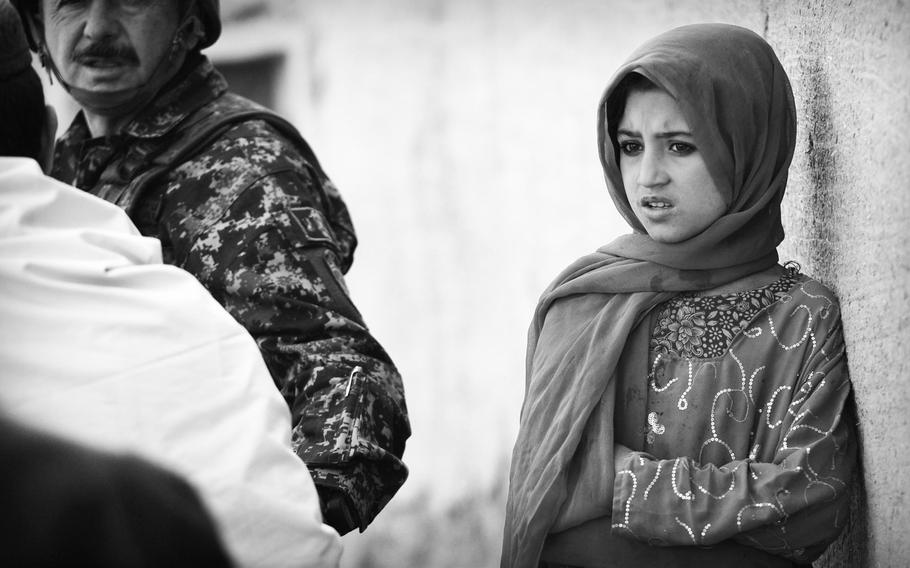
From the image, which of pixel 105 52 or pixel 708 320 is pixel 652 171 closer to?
pixel 708 320

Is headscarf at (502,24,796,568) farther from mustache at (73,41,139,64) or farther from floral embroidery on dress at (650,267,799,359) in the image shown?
mustache at (73,41,139,64)

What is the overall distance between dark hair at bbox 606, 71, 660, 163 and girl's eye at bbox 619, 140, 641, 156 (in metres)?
0.08

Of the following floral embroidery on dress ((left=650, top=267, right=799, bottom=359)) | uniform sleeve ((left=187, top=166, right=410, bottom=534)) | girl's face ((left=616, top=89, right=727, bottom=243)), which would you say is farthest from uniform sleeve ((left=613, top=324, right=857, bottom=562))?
uniform sleeve ((left=187, top=166, right=410, bottom=534))

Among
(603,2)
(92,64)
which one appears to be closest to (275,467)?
(92,64)

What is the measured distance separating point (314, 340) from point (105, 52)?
38.2 inches

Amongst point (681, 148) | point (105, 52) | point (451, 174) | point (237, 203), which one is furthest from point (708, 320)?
point (451, 174)

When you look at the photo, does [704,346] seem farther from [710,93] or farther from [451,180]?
[451,180]

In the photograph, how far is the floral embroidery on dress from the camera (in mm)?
2121

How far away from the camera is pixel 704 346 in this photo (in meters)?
2.13

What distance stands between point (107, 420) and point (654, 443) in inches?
45.3

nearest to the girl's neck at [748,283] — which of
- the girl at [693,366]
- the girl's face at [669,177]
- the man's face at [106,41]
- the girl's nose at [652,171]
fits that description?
the girl at [693,366]

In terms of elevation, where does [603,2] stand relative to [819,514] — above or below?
above

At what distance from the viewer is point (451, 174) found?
186 inches

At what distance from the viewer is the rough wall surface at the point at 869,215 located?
Result: 6.18ft
